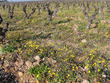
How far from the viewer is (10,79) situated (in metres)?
7.65

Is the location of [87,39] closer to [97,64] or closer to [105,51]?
[105,51]

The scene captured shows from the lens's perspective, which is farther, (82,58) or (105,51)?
(105,51)

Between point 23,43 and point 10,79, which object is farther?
point 23,43

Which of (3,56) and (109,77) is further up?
(3,56)

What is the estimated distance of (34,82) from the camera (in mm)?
7527

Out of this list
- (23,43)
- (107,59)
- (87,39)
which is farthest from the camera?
(87,39)

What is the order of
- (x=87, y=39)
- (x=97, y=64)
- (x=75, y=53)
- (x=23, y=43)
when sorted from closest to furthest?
(x=97, y=64), (x=75, y=53), (x=23, y=43), (x=87, y=39)

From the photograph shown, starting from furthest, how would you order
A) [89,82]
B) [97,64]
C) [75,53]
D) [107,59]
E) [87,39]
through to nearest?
[87,39] < [75,53] < [107,59] < [97,64] < [89,82]

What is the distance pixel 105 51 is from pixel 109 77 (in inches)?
101

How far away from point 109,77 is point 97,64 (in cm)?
99

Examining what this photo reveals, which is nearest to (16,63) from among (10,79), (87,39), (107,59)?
(10,79)

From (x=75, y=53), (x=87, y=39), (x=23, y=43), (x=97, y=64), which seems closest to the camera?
(x=97, y=64)

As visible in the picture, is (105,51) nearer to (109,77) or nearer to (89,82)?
(109,77)

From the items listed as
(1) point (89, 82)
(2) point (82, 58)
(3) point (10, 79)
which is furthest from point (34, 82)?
(2) point (82, 58)
